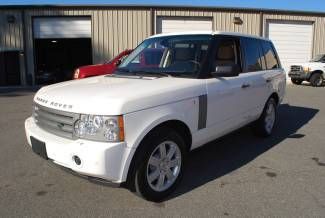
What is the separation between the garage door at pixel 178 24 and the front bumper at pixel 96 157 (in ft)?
51.1

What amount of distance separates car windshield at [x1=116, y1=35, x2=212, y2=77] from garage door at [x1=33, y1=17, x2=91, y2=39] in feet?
43.9

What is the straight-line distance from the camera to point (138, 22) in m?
17.7

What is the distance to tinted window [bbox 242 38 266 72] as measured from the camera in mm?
5289

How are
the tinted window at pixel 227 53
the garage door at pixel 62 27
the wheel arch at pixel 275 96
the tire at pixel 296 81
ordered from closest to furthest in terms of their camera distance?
the tinted window at pixel 227 53 → the wheel arch at pixel 275 96 → the garage door at pixel 62 27 → the tire at pixel 296 81

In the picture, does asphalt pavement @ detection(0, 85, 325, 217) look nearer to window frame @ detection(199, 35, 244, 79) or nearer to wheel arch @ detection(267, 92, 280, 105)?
wheel arch @ detection(267, 92, 280, 105)

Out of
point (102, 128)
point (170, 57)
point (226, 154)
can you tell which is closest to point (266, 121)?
point (226, 154)

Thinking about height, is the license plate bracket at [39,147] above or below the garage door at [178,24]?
below

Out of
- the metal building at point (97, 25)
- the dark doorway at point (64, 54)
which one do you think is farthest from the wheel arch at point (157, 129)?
the dark doorway at point (64, 54)

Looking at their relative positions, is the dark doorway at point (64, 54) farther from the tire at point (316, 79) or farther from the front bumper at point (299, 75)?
the tire at point (316, 79)

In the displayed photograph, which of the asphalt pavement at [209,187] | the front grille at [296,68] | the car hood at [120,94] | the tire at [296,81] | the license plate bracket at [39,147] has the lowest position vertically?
the asphalt pavement at [209,187]

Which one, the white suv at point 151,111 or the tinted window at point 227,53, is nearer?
the white suv at point 151,111

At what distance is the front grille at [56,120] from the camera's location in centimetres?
325

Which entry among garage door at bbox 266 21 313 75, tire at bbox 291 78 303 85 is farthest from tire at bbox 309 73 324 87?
garage door at bbox 266 21 313 75

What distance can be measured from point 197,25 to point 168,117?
52.0 ft
